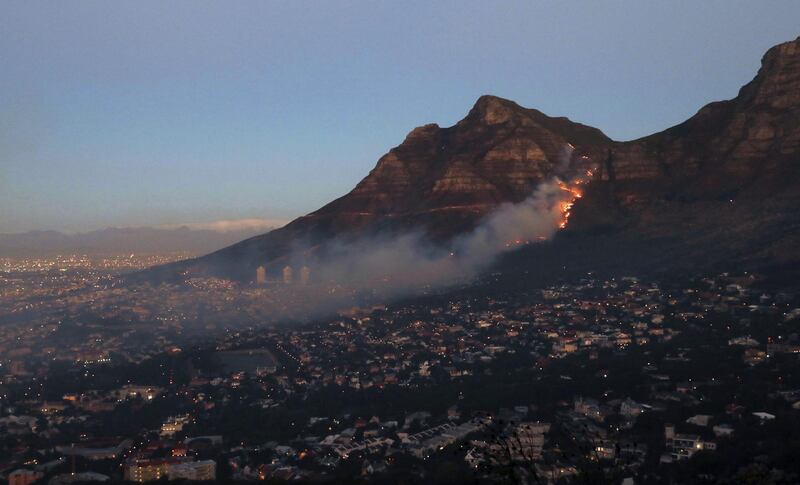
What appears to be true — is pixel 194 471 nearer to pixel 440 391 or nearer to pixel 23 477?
pixel 23 477

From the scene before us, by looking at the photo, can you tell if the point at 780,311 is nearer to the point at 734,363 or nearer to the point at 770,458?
the point at 734,363

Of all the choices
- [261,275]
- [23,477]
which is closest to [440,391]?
[23,477]

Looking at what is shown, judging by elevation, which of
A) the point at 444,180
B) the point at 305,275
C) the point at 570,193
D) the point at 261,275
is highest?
the point at 444,180

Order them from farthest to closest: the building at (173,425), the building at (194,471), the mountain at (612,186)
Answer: the mountain at (612,186) < the building at (173,425) < the building at (194,471)

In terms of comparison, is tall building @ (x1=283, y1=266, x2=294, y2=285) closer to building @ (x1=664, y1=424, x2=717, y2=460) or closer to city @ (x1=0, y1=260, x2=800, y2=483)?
city @ (x1=0, y1=260, x2=800, y2=483)

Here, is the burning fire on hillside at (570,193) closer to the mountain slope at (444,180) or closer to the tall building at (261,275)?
the mountain slope at (444,180)

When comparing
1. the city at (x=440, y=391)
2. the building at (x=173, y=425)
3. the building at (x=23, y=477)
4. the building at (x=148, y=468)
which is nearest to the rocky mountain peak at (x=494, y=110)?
the city at (x=440, y=391)

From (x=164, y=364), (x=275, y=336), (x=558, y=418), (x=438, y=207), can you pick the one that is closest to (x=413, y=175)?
(x=438, y=207)
